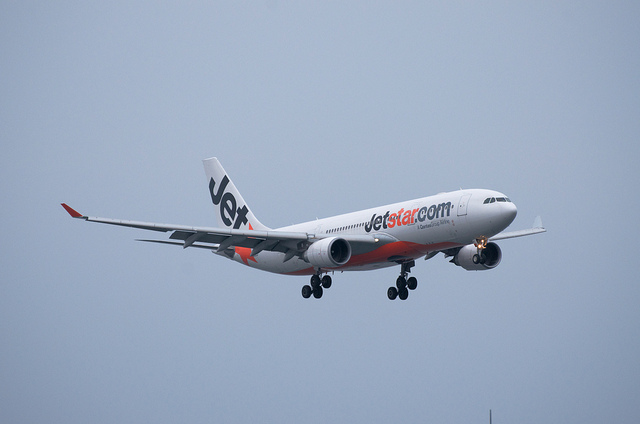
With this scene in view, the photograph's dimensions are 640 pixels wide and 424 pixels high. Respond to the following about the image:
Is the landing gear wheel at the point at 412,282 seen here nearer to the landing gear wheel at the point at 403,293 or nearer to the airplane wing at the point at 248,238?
the landing gear wheel at the point at 403,293

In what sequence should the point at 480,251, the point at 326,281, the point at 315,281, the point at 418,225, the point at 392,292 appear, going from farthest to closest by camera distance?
the point at 315,281, the point at 326,281, the point at 392,292, the point at 418,225, the point at 480,251

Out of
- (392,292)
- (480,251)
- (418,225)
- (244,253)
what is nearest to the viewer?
(480,251)

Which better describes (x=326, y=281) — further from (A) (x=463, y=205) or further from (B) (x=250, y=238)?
(A) (x=463, y=205)

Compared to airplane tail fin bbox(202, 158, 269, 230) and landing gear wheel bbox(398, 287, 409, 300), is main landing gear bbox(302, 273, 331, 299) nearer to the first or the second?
landing gear wheel bbox(398, 287, 409, 300)

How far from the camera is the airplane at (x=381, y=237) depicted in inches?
1598

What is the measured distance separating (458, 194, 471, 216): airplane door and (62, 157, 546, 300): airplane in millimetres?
47

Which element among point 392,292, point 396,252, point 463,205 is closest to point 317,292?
point 392,292

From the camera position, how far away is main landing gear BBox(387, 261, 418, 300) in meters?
47.9

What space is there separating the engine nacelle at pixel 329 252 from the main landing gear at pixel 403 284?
4.81 metres

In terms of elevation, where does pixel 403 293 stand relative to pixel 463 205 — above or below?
below

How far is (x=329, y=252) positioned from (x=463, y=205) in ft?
23.6

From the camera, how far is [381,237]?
44.0 meters

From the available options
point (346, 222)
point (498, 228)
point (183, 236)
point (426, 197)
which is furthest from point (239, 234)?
point (498, 228)

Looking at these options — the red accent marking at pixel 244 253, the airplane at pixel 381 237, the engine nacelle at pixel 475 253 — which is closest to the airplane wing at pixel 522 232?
Result: the airplane at pixel 381 237
